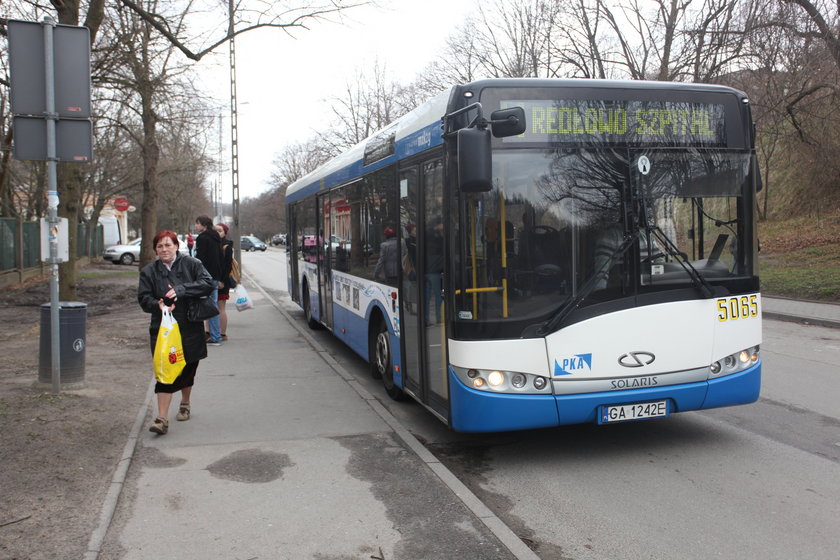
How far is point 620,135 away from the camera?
213 inches

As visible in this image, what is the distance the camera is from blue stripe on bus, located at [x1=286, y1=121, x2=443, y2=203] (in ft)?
19.2

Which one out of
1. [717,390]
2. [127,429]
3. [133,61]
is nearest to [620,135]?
[717,390]

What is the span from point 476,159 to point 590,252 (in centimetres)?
114

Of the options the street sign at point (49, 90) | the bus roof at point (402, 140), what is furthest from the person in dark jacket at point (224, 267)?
the street sign at point (49, 90)

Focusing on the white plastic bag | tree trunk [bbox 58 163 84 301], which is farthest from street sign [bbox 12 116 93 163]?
tree trunk [bbox 58 163 84 301]

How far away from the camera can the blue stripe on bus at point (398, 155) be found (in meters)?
5.84

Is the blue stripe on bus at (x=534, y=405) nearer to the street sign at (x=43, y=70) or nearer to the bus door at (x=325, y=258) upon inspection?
the street sign at (x=43, y=70)

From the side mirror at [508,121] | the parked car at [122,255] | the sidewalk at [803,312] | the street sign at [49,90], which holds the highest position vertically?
the street sign at [49,90]

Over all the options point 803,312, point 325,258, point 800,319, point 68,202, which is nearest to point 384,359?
point 325,258

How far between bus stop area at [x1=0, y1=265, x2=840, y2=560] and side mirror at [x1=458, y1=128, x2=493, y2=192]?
201 cm

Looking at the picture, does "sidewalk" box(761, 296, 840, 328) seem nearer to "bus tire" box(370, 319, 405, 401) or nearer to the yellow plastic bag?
"bus tire" box(370, 319, 405, 401)

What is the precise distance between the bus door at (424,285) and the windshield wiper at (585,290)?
83cm

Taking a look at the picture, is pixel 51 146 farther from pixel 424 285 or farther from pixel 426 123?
pixel 424 285

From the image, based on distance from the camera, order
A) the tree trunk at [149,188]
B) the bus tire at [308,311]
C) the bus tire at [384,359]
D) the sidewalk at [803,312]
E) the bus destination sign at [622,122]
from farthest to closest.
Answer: the tree trunk at [149,188]
the sidewalk at [803,312]
the bus tire at [308,311]
the bus tire at [384,359]
the bus destination sign at [622,122]
